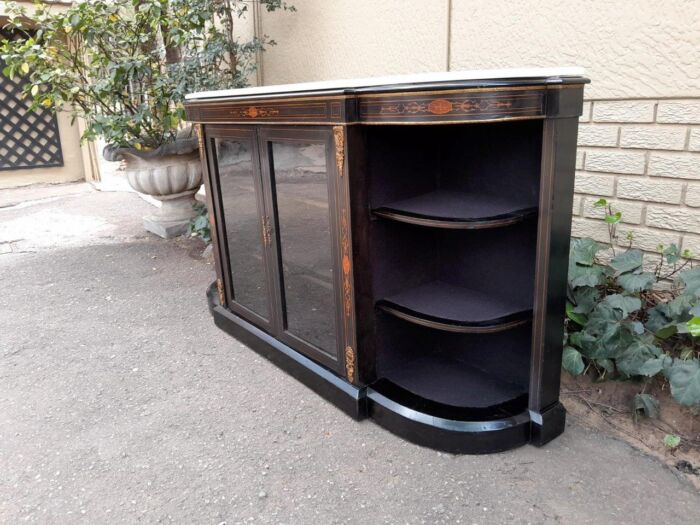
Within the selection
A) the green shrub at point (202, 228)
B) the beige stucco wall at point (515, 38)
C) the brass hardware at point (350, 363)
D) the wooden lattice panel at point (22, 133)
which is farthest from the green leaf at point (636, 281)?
the wooden lattice panel at point (22, 133)

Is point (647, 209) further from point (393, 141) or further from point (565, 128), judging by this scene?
point (393, 141)

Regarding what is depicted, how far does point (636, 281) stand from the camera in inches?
81.7

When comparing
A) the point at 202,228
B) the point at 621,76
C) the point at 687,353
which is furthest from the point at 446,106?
the point at 202,228

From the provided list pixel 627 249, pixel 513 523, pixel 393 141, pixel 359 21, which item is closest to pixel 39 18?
pixel 359 21

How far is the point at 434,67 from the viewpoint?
3.01 metres

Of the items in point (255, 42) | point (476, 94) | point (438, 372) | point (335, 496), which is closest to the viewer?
point (476, 94)

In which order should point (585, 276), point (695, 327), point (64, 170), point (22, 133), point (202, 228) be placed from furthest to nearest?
point (64, 170) < point (22, 133) < point (202, 228) < point (585, 276) < point (695, 327)

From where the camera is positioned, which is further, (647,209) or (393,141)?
(647,209)

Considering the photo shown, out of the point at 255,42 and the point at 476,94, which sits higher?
the point at 255,42

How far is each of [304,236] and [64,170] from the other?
7.60 meters

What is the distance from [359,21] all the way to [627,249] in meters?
2.18

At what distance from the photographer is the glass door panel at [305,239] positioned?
2.03 m

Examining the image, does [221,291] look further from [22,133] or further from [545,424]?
[22,133]

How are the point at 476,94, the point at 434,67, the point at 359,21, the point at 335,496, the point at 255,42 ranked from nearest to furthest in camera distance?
the point at 476,94 → the point at 335,496 → the point at 434,67 → the point at 359,21 → the point at 255,42
